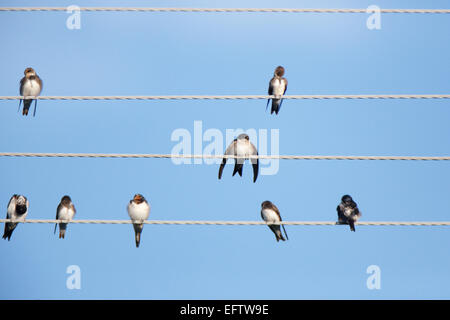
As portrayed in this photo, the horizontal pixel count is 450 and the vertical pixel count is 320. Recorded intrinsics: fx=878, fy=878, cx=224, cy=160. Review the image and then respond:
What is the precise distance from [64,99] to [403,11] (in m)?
3.23

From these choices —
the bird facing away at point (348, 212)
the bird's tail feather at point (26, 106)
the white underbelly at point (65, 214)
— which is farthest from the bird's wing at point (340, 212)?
the bird's tail feather at point (26, 106)

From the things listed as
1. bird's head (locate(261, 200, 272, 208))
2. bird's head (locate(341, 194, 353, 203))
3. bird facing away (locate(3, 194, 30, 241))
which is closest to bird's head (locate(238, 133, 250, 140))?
bird's head (locate(261, 200, 272, 208))

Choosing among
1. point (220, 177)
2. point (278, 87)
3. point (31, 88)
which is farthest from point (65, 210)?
point (278, 87)

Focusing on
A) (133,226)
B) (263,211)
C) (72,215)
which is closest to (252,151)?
(263,211)

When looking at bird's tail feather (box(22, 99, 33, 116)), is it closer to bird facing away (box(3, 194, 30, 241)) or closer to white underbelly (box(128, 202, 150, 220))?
bird facing away (box(3, 194, 30, 241))

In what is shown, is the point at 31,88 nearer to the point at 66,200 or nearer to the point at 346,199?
the point at 66,200

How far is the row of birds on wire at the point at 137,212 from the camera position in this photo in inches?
378

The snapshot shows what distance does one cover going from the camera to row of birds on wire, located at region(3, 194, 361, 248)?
31.5 feet

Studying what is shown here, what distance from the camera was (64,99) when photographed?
314 inches

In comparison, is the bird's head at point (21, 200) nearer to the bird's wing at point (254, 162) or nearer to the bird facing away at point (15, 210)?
the bird facing away at point (15, 210)

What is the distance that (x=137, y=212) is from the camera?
9812mm

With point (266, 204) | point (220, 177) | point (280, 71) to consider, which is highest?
point (280, 71)

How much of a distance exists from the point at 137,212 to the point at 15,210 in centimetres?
159

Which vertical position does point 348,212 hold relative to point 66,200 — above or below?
below
